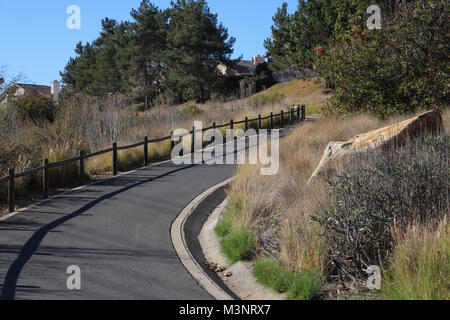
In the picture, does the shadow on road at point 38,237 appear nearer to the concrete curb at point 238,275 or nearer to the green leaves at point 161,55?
the concrete curb at point 238,275

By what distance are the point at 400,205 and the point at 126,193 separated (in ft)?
23.4

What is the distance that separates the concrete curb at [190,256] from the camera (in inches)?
240

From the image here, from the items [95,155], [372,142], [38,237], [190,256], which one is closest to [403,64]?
[372,142]

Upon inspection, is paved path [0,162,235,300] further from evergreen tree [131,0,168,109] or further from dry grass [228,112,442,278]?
evergreen tree [131,0,168,109]

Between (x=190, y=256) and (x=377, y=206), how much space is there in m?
2.90

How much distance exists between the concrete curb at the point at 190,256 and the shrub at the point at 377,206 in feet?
5.10

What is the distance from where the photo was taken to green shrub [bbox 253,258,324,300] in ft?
18.4

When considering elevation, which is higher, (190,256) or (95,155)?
(95,155)

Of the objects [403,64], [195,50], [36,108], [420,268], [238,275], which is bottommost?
[238,275]

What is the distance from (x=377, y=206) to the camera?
6625 millimetres

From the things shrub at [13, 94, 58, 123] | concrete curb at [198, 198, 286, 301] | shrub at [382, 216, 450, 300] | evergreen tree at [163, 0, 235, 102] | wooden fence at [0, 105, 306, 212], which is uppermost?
evergreen tree at [163, 0, 235, 102]

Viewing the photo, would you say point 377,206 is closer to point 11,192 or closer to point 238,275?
point 238,275

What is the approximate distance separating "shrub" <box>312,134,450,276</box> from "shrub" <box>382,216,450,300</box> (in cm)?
40

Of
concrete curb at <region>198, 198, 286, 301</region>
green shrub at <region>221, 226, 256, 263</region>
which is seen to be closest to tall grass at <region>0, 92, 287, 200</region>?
concrete curb at <region>198, 198, 286, 301</region>
